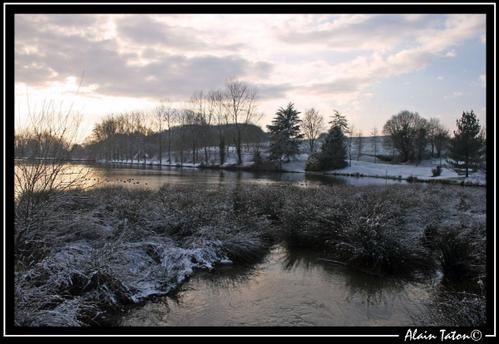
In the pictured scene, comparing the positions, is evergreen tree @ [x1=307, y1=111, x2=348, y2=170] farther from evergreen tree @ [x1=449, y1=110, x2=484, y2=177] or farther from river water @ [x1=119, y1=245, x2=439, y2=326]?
river water @ [x1=119, y1=245, x2=439, y2=326]

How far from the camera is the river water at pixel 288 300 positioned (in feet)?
19.8

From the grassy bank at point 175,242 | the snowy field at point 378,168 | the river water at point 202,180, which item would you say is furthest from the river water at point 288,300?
the snowy field at point 378,168

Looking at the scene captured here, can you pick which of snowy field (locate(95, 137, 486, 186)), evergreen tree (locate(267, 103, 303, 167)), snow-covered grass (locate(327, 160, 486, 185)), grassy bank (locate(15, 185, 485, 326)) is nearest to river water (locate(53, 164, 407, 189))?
snow-covered grass (locate(327, 160, 486, 185))

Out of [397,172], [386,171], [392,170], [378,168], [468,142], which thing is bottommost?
[397,172]

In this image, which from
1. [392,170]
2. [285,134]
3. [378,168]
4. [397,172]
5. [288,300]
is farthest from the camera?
[285,134]

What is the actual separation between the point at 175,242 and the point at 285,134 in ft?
172

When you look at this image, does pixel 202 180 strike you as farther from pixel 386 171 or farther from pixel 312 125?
pixel 312 125

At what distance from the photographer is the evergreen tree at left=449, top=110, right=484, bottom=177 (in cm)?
3909

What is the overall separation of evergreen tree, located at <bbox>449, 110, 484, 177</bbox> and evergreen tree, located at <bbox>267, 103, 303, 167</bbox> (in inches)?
1011

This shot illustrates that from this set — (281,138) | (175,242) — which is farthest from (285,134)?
(175,242)

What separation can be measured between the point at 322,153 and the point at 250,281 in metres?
47.9

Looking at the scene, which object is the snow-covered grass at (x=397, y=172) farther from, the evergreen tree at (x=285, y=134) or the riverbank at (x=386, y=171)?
the evergreen tree at (x=285, y=134)

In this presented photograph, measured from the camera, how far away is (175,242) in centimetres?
951

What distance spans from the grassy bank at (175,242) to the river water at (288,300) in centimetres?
49
